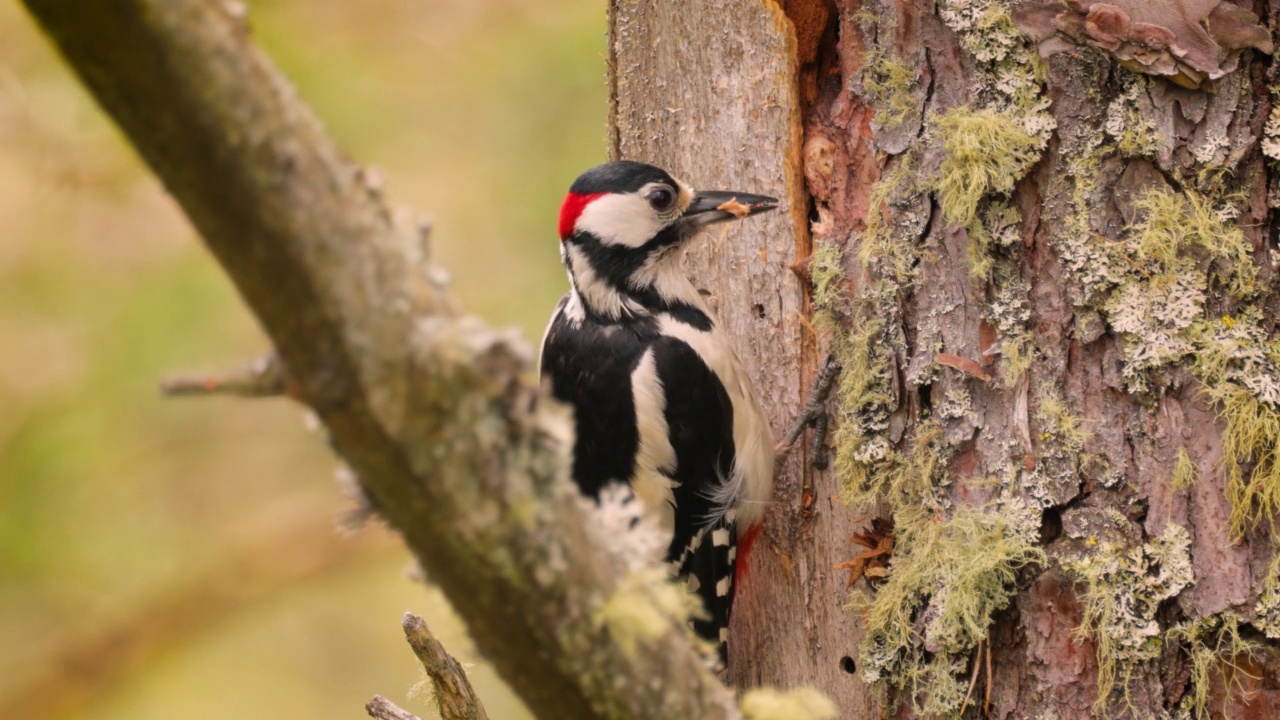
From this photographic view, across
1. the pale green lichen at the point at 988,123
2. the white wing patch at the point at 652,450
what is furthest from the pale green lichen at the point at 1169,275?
the white wing patch at the point at 652,450

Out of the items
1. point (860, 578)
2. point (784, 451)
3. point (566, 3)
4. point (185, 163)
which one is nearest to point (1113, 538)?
point (860, 578)

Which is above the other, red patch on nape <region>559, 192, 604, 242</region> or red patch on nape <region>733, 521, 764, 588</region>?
red patch on nape <region>559, 192, 604, 242</region>

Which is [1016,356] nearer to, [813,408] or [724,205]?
[813,408]

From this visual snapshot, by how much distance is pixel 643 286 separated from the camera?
2.49m

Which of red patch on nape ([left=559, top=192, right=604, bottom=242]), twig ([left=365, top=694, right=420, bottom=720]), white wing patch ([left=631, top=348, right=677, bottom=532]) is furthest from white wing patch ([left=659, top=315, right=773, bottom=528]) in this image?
twig ([left=365, top=694, right=420, bottom=720])

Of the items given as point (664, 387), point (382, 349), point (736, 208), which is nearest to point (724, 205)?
point (736, 208)

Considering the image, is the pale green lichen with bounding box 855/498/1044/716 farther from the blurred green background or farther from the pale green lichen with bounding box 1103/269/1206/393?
the blurred green background

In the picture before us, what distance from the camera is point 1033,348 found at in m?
1.80

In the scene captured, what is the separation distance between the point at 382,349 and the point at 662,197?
1536mm

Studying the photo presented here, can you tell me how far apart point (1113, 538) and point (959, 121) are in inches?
28.4

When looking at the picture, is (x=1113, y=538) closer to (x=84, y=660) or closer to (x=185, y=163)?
(x=185, y=163)

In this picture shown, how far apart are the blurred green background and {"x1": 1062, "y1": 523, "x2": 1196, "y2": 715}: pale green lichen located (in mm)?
2292

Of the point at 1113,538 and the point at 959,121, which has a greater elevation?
the point at 959,121

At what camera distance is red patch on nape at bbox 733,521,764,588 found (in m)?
2.31
